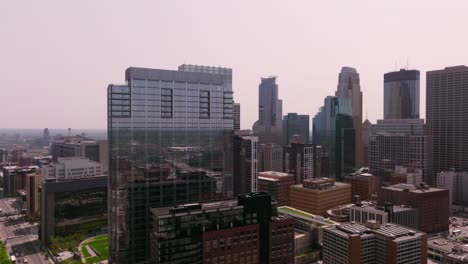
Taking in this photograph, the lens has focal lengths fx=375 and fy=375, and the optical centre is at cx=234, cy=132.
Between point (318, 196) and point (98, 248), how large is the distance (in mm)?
98585

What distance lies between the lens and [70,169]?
185 m

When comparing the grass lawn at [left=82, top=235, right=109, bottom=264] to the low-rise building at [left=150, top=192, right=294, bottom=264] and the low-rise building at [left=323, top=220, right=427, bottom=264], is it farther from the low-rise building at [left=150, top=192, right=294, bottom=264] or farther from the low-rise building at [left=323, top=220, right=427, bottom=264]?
the low-rise building at [left=323, top=220, right=427, bottom=264]

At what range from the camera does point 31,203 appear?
175750 millimetres

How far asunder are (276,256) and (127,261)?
39.9m

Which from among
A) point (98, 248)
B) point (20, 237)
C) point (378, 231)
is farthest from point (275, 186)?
point (20, 237)

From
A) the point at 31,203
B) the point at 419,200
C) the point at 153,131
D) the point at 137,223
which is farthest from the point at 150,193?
the point at 419,200

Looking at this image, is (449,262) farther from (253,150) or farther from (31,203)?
(31,203)

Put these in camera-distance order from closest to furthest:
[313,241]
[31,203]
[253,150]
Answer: [313,241]
[253,150]
[31,203]

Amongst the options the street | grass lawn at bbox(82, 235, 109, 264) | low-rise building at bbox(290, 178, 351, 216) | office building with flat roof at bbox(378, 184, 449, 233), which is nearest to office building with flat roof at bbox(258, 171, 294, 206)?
low-rise building at bbox(290, 178, 351, 216)

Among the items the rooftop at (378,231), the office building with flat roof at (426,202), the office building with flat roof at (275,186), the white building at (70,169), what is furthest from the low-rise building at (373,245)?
the white building at (70,169)

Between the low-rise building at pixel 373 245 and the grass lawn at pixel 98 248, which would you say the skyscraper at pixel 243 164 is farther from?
the grass lawn at pixel 98 248

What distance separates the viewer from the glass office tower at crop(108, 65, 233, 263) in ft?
325

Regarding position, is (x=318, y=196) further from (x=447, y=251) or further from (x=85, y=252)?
(x=85, y=252)

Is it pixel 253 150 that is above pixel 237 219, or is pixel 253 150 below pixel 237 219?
above
